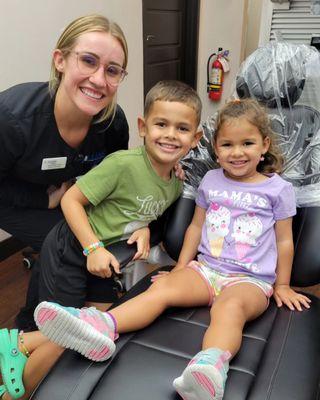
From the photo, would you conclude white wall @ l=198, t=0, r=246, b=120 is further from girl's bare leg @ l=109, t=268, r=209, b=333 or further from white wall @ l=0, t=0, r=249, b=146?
girl's bare leg @ l=109, t=268, r=209, b=333

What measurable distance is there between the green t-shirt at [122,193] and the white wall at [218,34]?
9.10 feet

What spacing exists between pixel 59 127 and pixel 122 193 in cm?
35

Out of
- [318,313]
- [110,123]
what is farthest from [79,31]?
[318,313]

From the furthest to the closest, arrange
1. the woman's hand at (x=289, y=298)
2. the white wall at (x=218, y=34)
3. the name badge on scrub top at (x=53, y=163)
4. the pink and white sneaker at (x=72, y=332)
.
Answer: the white wall at (x=218, y=34) < the name badge on scrub top at (x=53, y=163) < the woman's hand at (x=289, y=298) < the pink and white sneaker at (x=72, y=332)

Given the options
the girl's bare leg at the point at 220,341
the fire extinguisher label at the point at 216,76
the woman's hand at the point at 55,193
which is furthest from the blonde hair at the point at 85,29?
the fire extinguisher label at the point at 216,76

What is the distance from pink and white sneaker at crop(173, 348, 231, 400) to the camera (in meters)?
0.74

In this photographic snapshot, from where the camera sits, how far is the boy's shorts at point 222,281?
3.68ft

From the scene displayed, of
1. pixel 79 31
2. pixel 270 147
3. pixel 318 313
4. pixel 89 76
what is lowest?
pixel 318 313

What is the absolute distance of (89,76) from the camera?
1191 mm

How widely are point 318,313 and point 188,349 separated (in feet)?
1.30

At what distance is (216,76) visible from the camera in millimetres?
4086

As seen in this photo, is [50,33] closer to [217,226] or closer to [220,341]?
[217,226]

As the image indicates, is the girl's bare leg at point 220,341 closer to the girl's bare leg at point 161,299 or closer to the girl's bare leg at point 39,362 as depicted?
the girl's bare leg at point 161,299

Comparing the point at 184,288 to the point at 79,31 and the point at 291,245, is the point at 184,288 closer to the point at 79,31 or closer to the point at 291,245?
the point at 291,245
